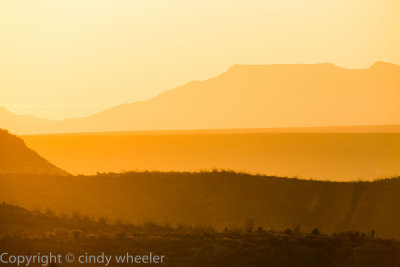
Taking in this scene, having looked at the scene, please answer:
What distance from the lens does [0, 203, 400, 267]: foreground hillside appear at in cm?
1529

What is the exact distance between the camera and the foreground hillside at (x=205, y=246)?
1529 centimetres

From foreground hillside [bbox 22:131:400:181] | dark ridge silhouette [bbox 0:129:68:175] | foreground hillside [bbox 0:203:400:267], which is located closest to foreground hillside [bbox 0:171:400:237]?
dark ridge silhouette [bbox 0:129:68:175]

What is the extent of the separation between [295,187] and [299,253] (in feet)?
48.4

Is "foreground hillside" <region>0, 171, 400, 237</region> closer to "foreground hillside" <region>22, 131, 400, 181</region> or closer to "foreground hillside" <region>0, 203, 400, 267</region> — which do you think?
"foreground hillside" <region>0, 203, 400, 267</region>

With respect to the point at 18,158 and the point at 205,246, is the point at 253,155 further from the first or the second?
the point at 205,246

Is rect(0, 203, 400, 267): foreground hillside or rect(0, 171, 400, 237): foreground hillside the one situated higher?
rect(0, 171, 400, 237): foreground hillside

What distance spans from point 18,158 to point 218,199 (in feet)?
48.4

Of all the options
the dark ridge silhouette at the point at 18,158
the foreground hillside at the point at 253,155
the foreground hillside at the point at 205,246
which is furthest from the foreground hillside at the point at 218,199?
the foreground hillside at the point at 253,155

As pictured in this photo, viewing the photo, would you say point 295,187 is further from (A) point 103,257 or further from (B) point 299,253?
(A) point 103,257

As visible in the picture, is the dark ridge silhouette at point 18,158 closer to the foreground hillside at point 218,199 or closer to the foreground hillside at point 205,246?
the foreground hillside at point 218,199

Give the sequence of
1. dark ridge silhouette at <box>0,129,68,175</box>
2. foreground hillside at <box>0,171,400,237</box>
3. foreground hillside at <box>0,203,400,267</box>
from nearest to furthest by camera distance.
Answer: foreground hillside at <box>0,203,400,267</box> < foreground hillside at <box>0,171,400,237</box> < dark ridge silhouette at <box>0,129,68,175</box>

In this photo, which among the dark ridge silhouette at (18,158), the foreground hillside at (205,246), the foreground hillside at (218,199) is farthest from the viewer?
the dark ridge silhouette at (18,158)

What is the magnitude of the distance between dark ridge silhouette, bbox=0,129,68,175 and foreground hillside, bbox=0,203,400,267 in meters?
19.5

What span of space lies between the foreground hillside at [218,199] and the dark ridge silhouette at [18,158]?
22.6 ft
